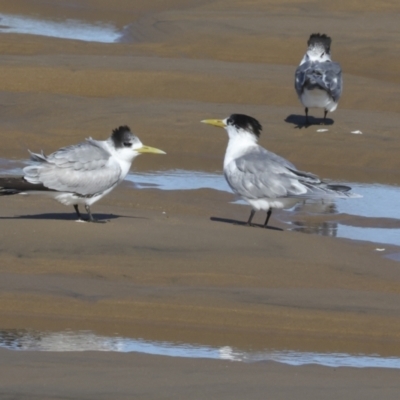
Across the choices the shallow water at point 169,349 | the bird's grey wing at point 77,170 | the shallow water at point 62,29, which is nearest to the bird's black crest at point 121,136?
the bird's grey wing at point 77,170

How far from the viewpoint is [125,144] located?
8.97 meters

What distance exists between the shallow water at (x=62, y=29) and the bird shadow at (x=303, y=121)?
6.41 metres

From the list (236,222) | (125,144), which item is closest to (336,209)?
(236,222)

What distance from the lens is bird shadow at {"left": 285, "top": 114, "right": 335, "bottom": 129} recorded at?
14.8m

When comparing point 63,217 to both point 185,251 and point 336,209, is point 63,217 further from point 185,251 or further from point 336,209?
point 336,209

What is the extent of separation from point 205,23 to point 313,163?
7.47m

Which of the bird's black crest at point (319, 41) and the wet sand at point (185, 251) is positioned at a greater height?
the bird's black crest at point (319, 41)

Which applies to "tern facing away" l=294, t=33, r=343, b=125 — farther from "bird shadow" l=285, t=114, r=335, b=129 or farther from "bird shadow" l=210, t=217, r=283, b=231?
"bird shadow" l=210, t=217, r=283, b=231

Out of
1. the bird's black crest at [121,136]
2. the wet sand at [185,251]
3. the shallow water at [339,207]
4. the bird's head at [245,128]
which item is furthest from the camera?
the shallow water at [339,207]

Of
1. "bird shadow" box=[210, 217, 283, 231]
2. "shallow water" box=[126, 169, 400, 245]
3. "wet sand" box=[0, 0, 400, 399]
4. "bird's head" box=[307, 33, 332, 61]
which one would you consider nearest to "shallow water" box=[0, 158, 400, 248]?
"shallow water" box=[126, 169, 400, 245]

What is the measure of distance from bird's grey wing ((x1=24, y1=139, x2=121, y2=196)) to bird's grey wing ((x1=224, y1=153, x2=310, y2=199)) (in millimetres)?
1090

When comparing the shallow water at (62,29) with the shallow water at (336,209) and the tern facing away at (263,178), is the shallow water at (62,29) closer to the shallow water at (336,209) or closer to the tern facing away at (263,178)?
the shallow water at (336,209)

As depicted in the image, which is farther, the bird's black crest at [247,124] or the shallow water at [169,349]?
the bird's black crest at [247,124]

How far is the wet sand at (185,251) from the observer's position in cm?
651
